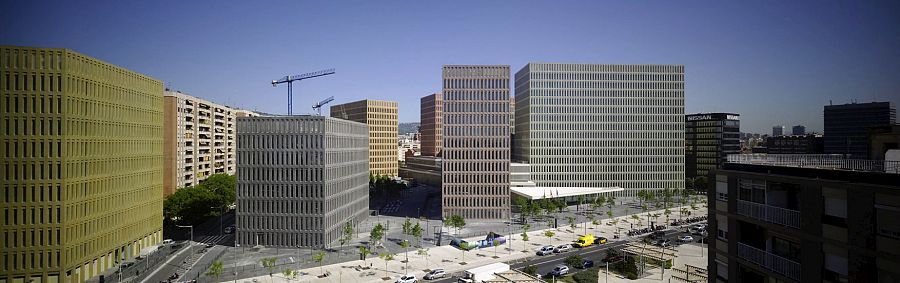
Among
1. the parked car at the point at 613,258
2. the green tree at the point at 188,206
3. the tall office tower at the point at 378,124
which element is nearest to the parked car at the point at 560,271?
the parked car at the point at 613,258

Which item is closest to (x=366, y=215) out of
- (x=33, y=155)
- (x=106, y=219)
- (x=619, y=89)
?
(x=106, y=219)

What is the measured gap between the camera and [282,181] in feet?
272

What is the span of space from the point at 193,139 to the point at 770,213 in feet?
442

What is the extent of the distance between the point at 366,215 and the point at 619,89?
85853mm

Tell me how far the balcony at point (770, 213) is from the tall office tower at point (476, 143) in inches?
3451

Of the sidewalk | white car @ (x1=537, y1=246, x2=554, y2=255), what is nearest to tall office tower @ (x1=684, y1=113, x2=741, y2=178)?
the sidewalk

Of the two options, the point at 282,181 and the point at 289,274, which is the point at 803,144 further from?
Answer: the point at 289,274

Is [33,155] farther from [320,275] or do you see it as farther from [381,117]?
[381,117]

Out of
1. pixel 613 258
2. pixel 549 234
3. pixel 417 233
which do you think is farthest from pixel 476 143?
pixel 613 258

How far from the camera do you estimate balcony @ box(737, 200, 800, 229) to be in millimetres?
20719

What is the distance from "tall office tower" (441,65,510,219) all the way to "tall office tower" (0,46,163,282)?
62.2 m

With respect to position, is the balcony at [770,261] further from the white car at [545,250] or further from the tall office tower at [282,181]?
the tall office tower at [282,181]

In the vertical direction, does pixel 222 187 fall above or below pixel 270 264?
above

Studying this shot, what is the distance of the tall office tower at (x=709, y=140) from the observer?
171875 mm
